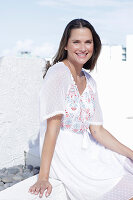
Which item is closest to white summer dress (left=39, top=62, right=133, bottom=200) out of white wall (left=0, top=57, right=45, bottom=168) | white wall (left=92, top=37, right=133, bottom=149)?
white wall (left=0, top=57, right=45, bottom=168)

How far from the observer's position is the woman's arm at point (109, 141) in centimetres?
224

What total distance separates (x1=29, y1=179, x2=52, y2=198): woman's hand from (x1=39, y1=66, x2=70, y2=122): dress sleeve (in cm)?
35

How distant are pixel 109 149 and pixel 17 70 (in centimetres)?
159

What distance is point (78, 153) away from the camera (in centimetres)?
212

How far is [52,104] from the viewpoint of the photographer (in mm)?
1991

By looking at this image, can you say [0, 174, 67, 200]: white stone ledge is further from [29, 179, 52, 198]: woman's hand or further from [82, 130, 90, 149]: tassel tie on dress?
[82, 130, 90, 149]: tassel tie on dress

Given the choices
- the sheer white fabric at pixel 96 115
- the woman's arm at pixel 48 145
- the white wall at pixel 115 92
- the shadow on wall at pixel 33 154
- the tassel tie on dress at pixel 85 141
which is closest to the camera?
the woman's arm at pixel 48 145

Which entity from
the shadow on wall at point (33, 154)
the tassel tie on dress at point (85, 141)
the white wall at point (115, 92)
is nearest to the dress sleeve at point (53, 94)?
the tassel tie on dress at point (85, 141)

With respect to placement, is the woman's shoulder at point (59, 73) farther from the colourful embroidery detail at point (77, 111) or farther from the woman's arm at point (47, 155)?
the woman's arm at point (47, 155)

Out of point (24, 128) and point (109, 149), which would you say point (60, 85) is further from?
point (24, 128)

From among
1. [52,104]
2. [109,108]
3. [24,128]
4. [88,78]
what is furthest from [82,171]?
[109,108]

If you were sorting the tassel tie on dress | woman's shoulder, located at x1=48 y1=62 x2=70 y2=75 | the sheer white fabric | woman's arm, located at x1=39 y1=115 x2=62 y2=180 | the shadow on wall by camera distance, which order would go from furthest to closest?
the shadow on wall < the sheer white fabric < the tassel tie on dress < woman's shoulder, located at x1=48 y1=62 x2=70 y2=75 < woman's arm, located at x1=39 y1=115 x2=62 y2=180

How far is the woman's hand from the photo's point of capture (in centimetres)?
195

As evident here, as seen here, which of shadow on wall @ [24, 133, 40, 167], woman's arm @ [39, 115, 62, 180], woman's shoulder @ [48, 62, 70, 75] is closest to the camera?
woman's arm @ [39, 115, 62, 180]
